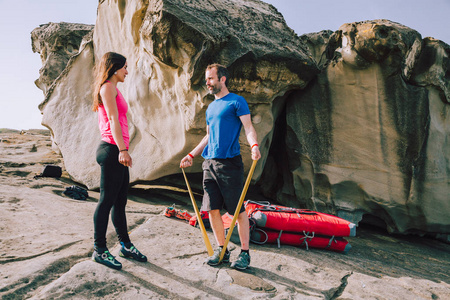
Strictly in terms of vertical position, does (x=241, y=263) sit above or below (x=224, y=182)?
below

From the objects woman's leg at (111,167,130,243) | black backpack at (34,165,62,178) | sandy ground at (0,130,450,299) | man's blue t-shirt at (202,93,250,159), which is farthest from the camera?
black backpack at (34,165,62,178)

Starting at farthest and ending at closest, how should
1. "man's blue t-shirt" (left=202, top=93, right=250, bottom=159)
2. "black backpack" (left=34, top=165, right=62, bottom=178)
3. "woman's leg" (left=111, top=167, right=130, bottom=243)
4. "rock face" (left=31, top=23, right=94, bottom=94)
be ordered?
"rock face" (left=31, top=23, right=94, bottom=94) < "black backpack" (left=34, top=165, right=62, bottom=178) < "man's blue t-shirt" (left=202, top=93, right=250, bottom=159) < "woman's leg" (left=111, top=167, right=130, bottom=243)

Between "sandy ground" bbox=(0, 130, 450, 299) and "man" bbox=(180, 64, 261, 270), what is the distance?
33cm

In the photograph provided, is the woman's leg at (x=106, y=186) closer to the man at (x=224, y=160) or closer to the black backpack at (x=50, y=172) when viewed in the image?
the man at (x=224, y=160)

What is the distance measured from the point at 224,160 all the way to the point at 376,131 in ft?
13.7

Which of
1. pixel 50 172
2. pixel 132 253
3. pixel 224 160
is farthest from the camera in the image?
pixel 50 172

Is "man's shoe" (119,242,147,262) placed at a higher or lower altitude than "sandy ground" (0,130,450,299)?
higher

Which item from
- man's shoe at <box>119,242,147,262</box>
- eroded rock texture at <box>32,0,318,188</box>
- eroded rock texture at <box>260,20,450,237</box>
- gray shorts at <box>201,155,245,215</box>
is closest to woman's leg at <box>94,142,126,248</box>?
man's shoe at <box>119,242,147,262</box>

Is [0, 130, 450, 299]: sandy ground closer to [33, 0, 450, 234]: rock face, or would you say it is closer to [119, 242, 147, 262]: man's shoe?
[119, 242, 147, 262]: man's shoe

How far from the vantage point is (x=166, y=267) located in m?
2.90

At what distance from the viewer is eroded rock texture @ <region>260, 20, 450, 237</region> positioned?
19.1ft

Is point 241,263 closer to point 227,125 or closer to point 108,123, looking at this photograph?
point 227,125

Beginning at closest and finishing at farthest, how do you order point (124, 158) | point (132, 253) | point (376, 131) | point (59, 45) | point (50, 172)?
point (124, 158) < point (132, 253) < point (376, 131) < point (50, 172) < point (59, 45)

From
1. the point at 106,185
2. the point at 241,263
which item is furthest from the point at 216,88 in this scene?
the point at 241,263
